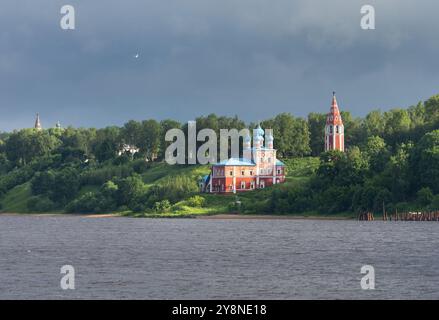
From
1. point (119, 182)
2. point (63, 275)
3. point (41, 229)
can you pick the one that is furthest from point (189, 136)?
point (63, 275)

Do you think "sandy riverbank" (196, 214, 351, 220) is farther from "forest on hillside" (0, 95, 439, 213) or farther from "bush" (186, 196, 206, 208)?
"bush" (186, 196, 206, 208)

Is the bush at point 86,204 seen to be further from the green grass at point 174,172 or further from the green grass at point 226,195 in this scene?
the green grass at point 174,172

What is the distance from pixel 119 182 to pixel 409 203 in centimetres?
5692

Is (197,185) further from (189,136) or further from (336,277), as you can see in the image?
(336,277)

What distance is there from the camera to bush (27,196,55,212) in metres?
190

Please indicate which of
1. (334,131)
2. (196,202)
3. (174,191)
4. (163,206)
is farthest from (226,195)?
(334,131)

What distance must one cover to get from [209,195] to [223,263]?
94784 millimetres

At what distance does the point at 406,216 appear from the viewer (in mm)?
139000

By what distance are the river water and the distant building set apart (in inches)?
2012

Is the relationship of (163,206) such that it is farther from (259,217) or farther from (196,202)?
(259,217)

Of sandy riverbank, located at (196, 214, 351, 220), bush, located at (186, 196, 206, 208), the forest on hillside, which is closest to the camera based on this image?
the forest on hillside

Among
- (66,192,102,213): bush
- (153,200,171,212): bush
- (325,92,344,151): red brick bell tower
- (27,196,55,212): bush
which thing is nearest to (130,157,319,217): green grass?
(153,200,171,212): bush

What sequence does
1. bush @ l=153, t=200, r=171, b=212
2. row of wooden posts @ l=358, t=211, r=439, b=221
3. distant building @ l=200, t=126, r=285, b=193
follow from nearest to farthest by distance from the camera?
row of wooden posts @ l=358, t=211, r=439, b=221, bush @ l=153, t=200, r=171, b=212, distant building @ l=200, t=126, r=285, b=193
